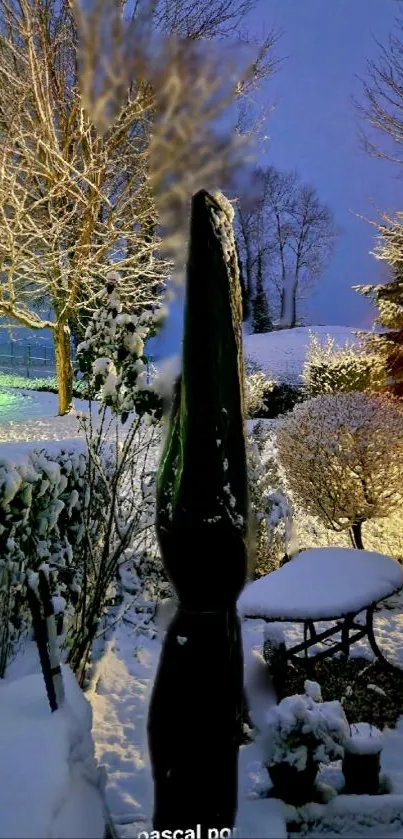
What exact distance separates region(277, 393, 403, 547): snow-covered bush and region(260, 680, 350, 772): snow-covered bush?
3.79 meters

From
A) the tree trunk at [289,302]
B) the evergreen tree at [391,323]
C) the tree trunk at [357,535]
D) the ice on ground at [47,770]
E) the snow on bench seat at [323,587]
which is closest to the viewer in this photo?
the ice on ground at [47,770]

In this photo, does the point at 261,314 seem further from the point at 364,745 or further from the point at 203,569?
the point at 203,569

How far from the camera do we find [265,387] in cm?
1443

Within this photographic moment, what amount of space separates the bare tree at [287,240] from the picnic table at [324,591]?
24183mm

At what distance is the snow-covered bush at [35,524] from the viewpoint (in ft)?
10.5

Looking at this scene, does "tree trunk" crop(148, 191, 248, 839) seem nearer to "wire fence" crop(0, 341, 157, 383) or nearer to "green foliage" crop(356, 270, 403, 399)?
"green foliage" crop(356, 270, 403, 399)

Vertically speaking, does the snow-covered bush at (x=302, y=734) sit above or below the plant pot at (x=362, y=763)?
above

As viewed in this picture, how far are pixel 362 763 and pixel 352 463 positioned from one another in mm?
3869

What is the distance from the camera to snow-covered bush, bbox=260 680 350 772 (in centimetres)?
281

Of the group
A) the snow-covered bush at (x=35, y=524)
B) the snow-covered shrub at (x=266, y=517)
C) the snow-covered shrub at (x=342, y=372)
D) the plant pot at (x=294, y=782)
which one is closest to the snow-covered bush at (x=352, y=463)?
the snow-covered shrub at (x=266, y=517)

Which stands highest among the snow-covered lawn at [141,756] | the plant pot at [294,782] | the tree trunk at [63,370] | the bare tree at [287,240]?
the bare tree at [287,240]

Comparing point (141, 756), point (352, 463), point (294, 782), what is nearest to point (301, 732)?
point (294, 782)

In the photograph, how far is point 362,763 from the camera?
115 inches

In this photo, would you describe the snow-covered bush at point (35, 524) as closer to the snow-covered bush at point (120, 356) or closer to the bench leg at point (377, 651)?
the snow-covered bush at point (120, 356)
